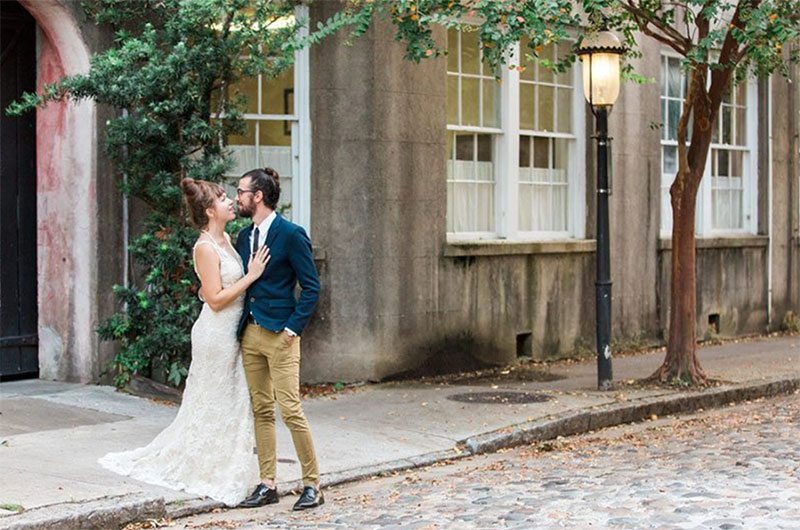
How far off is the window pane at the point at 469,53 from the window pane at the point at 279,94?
225cm

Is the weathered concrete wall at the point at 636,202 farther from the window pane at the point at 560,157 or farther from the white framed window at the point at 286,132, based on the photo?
the white framed window at the point at 286,132

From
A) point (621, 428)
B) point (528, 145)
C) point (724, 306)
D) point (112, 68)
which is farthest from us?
point (724, 306)

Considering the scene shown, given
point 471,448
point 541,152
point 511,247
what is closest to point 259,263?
point 471,448

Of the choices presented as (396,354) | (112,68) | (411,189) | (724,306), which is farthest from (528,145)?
(112,68)

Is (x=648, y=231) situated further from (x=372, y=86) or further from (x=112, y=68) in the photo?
(x=112, y=68)

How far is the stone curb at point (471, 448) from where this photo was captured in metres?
7.57

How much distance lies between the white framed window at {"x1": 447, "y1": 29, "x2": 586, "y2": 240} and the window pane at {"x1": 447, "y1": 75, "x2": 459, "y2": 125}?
0.04 feet

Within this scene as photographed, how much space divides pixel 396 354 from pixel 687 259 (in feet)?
9.99

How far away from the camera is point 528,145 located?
51.9 feet

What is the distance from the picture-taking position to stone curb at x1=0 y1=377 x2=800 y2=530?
7566 millimetres

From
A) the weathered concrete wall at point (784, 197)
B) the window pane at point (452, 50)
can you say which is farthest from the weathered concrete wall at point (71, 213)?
the weathered concrete wall at point (784, 197)

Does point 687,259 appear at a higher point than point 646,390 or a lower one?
higher

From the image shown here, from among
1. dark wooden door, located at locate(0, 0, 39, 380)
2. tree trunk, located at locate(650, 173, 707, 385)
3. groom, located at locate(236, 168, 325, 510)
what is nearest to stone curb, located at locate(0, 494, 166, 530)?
groom, located at locate(236, 168, 325, 510)

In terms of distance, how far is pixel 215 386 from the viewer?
8547mm
